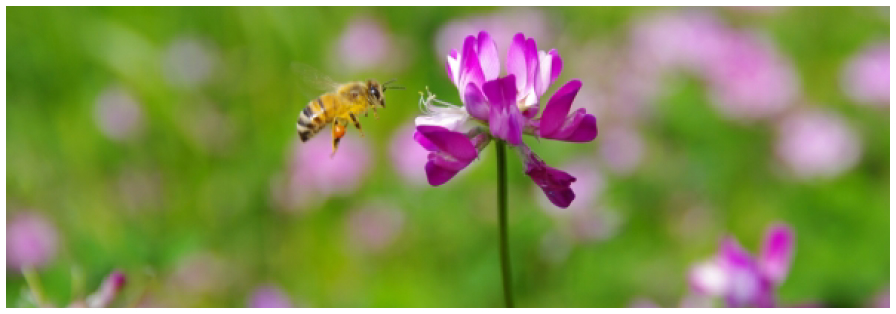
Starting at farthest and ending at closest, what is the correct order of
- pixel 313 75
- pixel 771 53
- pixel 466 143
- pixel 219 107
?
pixel 771 53
pixel 219 107
pixel 313 75
pixel 466 143

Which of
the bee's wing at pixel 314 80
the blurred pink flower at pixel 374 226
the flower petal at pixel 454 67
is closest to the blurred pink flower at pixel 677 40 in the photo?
the blurred pink flower at pixel 374 226

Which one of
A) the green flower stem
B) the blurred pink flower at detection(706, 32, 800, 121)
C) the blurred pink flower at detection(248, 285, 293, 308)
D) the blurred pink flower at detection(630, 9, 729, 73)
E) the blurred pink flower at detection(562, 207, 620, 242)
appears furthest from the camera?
the blurred pink flower at detection(630, 9, 729, 73)

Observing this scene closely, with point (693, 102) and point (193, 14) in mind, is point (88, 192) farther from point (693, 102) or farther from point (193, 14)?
point (693, 102)

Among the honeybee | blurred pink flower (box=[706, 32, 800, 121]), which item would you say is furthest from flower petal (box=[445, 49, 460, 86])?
blurred pink flower (box=[706, 32, 800, 121])

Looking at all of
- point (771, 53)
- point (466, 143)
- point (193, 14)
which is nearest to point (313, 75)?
point (466, 143)

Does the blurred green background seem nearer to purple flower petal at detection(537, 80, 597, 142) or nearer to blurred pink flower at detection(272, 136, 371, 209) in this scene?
blurred pink flower at detection(272, 136, 371, 209)

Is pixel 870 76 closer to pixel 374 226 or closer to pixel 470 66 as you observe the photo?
pixel 374 226
